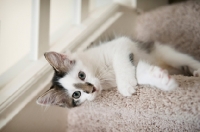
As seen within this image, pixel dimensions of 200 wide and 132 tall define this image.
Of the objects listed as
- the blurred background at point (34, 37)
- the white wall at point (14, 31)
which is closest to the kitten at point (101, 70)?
the blurred background at point (34, 37)

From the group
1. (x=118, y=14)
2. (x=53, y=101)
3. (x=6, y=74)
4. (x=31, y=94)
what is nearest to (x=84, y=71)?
(x=53, y=101)

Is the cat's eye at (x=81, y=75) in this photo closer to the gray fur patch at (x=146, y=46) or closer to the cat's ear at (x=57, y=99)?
the cat's ear at (x=57, y=99)

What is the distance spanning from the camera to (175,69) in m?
1.33

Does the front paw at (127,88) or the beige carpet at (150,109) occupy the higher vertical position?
the front paw at (127,88)

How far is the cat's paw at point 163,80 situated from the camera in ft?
2.72

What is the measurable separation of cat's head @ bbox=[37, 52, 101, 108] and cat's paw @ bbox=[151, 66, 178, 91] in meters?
0.28

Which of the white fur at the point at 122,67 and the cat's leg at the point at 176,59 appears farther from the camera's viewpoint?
the cat's leg at the point at 176,59

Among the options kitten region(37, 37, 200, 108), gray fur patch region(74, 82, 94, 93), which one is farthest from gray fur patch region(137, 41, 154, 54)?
gray fur patch region(74, 82, 94, 93)

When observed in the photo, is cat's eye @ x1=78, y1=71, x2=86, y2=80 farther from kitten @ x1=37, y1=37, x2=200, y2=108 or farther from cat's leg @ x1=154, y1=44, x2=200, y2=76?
cat's leg @ x1=154, y1=44, x2=200, y2=76

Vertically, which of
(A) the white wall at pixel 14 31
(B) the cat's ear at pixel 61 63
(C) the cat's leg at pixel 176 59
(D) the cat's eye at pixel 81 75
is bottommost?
(C) the cat's leg at pixel 176 59

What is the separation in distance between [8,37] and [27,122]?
480 mm

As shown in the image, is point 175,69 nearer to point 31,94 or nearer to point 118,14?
point 118,14

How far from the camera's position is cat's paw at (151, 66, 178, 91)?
0.83m

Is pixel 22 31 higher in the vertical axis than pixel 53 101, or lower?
higher
